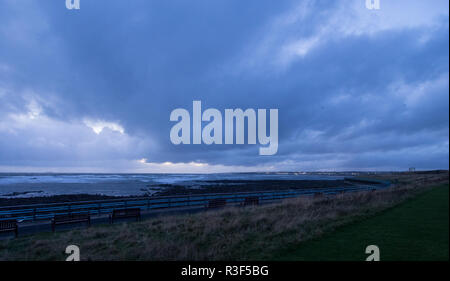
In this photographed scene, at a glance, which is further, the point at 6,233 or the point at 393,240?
the point at 6,233

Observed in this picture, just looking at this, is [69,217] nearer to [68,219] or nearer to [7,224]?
[68,219]

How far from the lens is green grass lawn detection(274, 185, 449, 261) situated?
585 cm

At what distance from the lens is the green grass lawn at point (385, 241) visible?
5.85 metres

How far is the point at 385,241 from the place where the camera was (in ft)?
22.6

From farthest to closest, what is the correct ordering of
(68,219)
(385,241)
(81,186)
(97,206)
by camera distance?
(81,186) < (97,206) < (68,219) < (385,241)

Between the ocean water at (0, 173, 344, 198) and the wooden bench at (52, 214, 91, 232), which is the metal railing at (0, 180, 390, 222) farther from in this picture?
the ocean water at (0, 173, 344, 198)

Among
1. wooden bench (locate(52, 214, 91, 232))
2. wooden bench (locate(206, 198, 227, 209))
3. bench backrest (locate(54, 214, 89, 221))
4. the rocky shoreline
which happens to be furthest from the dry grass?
the rocky shoreline

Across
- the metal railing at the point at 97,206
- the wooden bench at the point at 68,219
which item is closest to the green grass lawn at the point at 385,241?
the wooden bench at the point at 68,219

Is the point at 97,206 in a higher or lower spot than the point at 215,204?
lower

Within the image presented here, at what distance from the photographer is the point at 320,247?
21.7ft

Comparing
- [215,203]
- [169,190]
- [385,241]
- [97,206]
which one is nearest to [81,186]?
[169,190]
